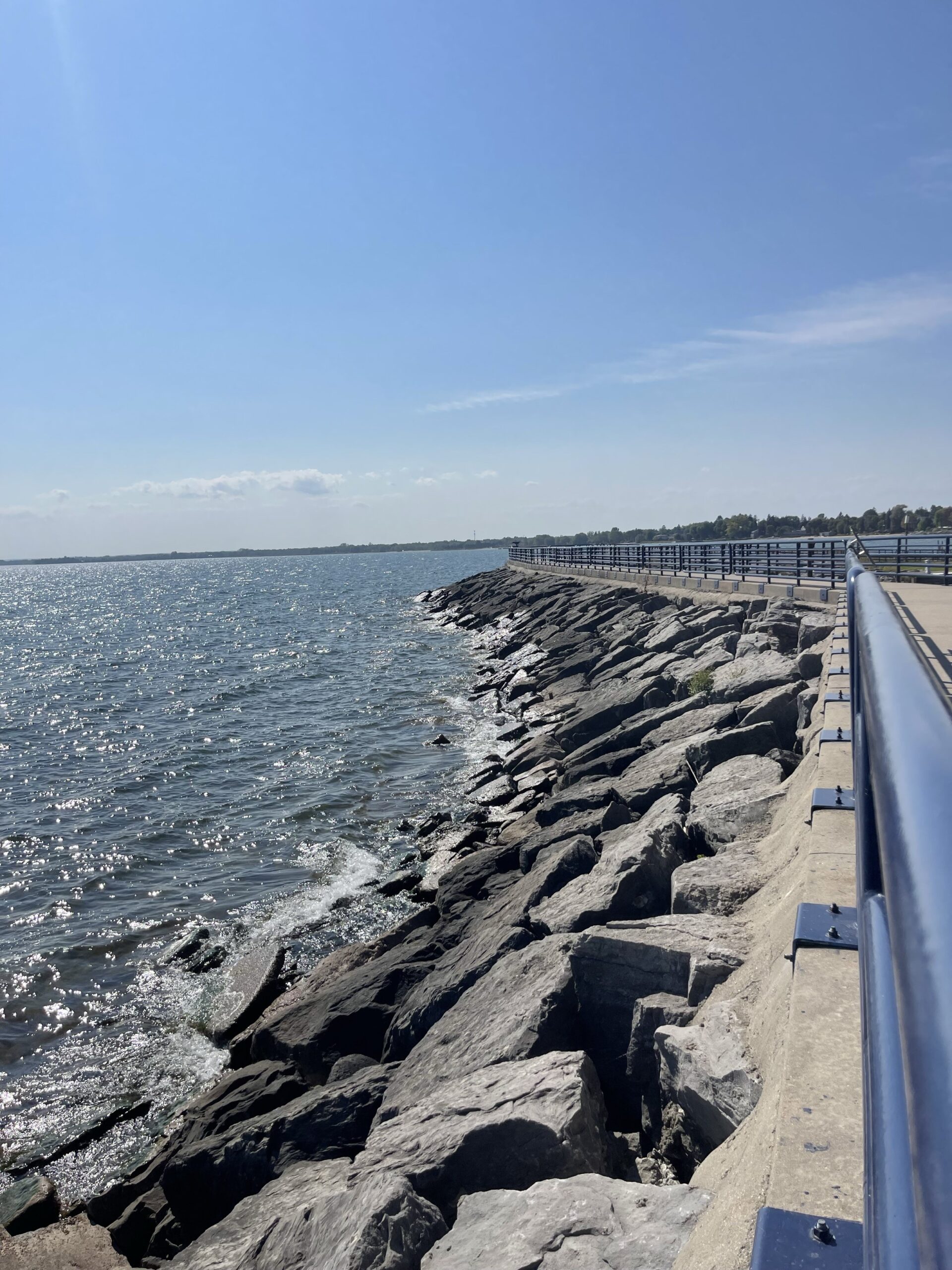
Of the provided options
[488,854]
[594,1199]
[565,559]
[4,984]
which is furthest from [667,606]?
[565,559]

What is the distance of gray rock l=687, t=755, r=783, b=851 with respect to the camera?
5777 mm

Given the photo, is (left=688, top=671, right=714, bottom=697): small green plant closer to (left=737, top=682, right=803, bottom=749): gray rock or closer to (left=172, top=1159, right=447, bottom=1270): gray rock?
(left=737, top=682, right=803, bottom=749): gray rock

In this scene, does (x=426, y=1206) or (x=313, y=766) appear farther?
(x=313, y=766)

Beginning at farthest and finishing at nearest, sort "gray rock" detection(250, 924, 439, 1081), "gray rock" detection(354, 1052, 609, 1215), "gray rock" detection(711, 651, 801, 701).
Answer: "gray rock" detection(711, 651, 801, 701) < "gray rock" detection(250, 924, 439, 1081) < "gray rock" detection(354, 1052, 609, 1215)

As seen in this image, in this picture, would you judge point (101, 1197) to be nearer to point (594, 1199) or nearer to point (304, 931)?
point (304, 931)

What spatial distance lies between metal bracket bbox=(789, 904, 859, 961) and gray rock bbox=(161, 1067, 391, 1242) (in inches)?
118

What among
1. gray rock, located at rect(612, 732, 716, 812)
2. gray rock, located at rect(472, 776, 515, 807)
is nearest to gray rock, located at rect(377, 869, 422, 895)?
gray rock, located at rect(472, 776, 515, 807)

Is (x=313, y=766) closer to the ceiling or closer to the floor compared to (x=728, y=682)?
closer to the floor

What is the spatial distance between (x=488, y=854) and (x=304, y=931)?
2059 millimetres

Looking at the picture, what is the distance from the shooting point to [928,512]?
5338 centimetres

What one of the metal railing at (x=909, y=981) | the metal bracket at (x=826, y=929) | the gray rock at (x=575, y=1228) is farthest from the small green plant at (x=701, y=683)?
the metal railing at (x=909, y=981)

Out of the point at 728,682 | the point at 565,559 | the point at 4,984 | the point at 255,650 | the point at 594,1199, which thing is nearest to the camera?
the point at 594,1199

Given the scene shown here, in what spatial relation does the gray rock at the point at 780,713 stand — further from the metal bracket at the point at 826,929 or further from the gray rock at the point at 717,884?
the metal bracket at the point at 826,929

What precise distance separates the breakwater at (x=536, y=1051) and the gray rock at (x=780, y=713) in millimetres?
33
